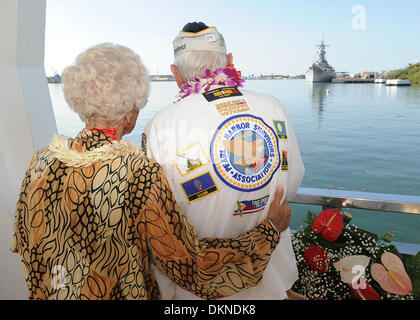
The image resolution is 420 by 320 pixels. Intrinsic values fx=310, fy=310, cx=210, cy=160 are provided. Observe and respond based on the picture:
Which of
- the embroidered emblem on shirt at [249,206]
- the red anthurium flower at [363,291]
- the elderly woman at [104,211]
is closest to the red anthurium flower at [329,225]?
the red anthurium flower at [363,291]

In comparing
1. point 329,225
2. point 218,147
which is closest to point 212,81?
point 218,147

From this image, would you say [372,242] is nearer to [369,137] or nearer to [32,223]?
[32,223]

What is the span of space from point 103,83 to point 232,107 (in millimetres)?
392

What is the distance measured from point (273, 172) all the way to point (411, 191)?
13.4 metres

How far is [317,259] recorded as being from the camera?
1438mm

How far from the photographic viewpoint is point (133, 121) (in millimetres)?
938

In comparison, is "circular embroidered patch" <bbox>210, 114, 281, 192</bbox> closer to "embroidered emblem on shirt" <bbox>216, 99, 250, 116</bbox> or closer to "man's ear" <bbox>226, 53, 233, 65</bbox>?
"embroidered emblem on shirt" <bbox>216, 99, 250, 116</bbox>

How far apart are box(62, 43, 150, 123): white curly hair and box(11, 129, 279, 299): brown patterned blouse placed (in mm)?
75

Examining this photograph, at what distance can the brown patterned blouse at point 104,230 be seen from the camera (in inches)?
32.0

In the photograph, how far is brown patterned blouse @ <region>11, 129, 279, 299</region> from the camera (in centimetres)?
81

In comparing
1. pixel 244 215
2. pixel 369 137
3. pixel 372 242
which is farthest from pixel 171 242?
pixel 369 137

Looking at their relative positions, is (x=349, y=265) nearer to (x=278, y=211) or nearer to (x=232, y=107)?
(x=278, y=211)

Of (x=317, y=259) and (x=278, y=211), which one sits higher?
(x=278, y=211)

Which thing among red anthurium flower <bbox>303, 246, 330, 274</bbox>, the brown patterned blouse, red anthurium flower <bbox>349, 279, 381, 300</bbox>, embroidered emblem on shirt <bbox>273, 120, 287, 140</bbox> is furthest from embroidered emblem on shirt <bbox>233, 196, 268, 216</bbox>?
red anthurium flower <bbox>349, 279, 381, 300</bbox>
